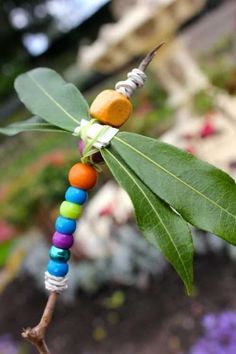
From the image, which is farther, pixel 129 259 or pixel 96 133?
pixel 129 259

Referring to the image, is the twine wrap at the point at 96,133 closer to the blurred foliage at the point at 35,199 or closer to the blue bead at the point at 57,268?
the blue bead at the point at 57,268

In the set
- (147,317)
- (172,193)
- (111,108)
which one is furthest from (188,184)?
(147,317)

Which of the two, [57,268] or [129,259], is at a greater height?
[57,268]

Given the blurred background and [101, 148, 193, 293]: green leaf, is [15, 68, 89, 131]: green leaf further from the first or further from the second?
the blurred background

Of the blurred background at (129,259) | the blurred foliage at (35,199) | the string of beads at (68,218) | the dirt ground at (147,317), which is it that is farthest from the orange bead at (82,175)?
the blurred foliage at (35,199)

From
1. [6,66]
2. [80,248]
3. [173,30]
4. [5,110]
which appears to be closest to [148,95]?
[173,30]

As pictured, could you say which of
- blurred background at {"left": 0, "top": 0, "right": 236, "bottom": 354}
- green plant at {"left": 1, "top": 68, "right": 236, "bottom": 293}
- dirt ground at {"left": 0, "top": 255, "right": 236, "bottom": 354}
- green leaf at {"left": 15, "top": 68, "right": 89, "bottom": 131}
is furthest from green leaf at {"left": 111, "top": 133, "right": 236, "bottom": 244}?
dirt ground at {"left": 0, "top": 255, "right": 236, "bottom": 354}

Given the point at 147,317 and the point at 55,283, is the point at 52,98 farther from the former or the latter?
the point at 147,317
